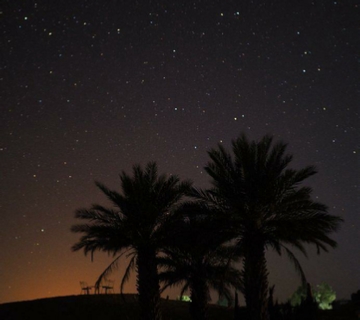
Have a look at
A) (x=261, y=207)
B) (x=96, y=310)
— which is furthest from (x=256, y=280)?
(x=96, y=310)

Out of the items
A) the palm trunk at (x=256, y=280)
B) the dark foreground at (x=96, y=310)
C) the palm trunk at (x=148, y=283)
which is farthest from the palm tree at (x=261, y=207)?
the dark foreground at (x=96, y=310)

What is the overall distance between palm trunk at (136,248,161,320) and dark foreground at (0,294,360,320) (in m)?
10.1

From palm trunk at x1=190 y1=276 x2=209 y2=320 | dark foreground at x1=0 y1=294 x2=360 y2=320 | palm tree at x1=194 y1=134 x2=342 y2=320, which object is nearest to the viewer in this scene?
palm tree at x1=194 y1=134 x2=342 y2=320

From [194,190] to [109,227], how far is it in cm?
406

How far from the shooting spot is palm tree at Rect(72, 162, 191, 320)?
67.0 ft

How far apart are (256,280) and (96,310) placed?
1822cm

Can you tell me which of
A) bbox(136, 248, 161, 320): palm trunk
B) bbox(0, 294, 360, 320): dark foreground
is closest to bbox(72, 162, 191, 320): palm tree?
bbox(136, 248, 161, 320): palm trunk

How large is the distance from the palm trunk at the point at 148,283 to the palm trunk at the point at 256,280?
13.5 feet

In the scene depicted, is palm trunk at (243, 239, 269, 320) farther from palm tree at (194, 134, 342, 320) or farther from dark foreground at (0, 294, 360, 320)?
dark foreground at (0, 294, 360, 320)

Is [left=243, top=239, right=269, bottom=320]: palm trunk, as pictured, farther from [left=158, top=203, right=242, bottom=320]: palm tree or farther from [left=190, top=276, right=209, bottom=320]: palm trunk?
[left=190, top=276, right=209, bottom=320]: palm trunk

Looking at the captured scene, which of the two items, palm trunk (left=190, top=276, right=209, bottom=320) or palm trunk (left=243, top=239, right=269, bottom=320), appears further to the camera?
palm trunk (left=190, top=276, right=209, bottom=320)

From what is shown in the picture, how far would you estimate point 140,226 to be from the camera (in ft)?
67.5

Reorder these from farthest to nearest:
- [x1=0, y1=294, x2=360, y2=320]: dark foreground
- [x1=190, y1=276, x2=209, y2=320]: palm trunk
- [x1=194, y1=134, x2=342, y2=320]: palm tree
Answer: [x1=0, y1=294, x2=360, y2=320]: dark foreground → [x1=190, y1=276, x2=209, y2=320]: palm trunk → [x1=194, y1=134, x2=342, y2=320]: palm tree

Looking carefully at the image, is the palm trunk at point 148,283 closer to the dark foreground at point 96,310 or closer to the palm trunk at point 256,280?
the palm trunk at point 256,280
